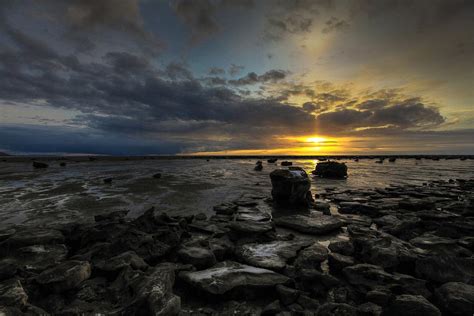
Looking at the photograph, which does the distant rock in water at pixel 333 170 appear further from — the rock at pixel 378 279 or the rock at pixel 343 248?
the rock at pixel 378 279

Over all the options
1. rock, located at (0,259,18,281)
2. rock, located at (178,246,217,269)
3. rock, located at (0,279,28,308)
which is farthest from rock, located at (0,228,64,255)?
rock, located at (178,246,217,269)

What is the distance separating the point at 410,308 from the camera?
147 inches

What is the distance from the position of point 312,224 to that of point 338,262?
3409 mm

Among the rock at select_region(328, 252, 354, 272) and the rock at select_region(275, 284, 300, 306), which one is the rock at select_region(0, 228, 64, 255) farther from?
the rock at select_region(328, 252, 354, 272)

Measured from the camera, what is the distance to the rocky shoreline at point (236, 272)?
4.12 meters

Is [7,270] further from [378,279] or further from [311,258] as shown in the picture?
[378,279]

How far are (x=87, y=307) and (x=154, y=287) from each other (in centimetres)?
120

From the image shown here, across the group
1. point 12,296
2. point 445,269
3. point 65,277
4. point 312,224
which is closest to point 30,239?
point 65,277

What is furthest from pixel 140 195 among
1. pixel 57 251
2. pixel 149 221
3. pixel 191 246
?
pixel 191 246

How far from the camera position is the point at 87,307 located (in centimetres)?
415

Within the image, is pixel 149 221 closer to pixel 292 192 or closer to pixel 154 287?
pixel 154 287

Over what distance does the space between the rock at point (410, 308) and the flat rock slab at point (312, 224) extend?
4914 mm

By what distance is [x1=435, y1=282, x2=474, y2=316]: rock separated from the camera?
3.96 meters

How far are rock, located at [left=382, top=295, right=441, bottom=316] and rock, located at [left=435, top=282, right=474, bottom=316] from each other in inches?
23.5
